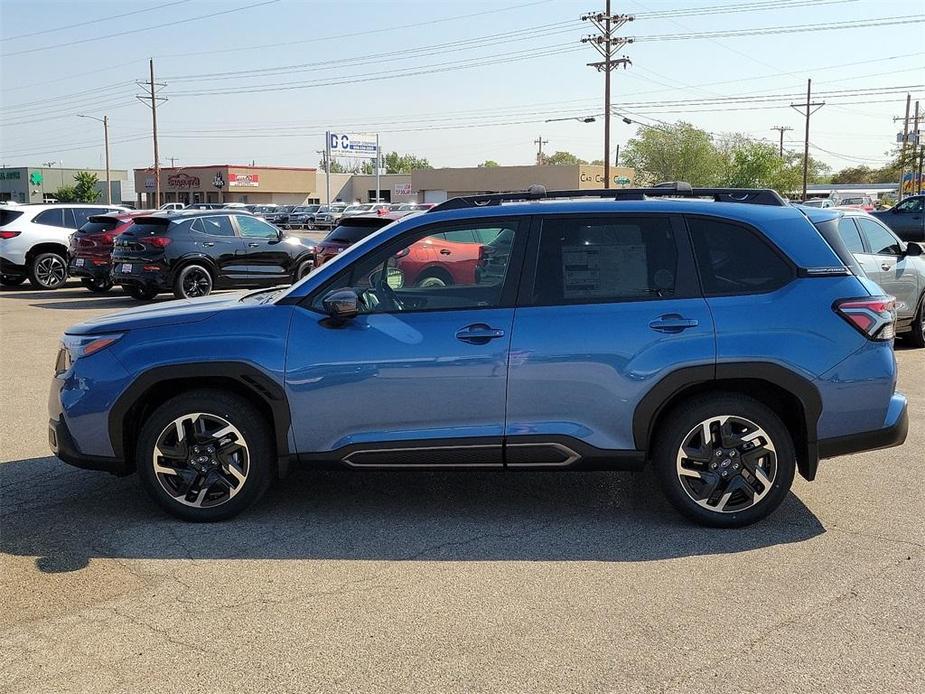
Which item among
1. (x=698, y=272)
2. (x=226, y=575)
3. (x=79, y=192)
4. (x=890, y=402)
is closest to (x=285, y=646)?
(x=226, y=575)

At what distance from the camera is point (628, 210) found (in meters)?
5.32

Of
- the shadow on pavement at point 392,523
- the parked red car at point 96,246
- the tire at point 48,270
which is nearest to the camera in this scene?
the shadow on pavement at point 392,523

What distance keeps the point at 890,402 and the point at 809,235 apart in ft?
3.32

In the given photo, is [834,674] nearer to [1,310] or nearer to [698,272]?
[698,272]

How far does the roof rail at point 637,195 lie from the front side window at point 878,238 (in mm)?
5928

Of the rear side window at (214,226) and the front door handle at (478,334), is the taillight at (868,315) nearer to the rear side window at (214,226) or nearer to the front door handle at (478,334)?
the front door handle at (478,334)

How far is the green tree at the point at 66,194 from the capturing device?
94787 mm

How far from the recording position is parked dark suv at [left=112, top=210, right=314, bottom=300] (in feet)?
53.8

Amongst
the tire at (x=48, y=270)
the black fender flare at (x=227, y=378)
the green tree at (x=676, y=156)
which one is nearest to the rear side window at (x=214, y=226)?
the tire at (x=48, y=270)

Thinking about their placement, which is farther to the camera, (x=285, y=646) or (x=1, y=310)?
(x=1, y=310)

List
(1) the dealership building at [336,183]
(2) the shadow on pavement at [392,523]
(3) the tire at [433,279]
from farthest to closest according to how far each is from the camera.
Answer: (1) the dealership building at [336,183] → (3) the tire at [433,279] → (2) the shadow on pavement at [392,523]

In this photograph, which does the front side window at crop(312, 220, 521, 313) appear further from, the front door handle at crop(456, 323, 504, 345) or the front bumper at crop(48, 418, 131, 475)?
the front bumper at crop(48, 418, 131, 475)

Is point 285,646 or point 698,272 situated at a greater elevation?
point 698,272

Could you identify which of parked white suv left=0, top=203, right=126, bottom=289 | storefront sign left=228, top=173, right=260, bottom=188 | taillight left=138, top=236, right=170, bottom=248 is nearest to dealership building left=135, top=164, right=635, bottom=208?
storefront sign left=228, top=173, right=260, bottom=188
